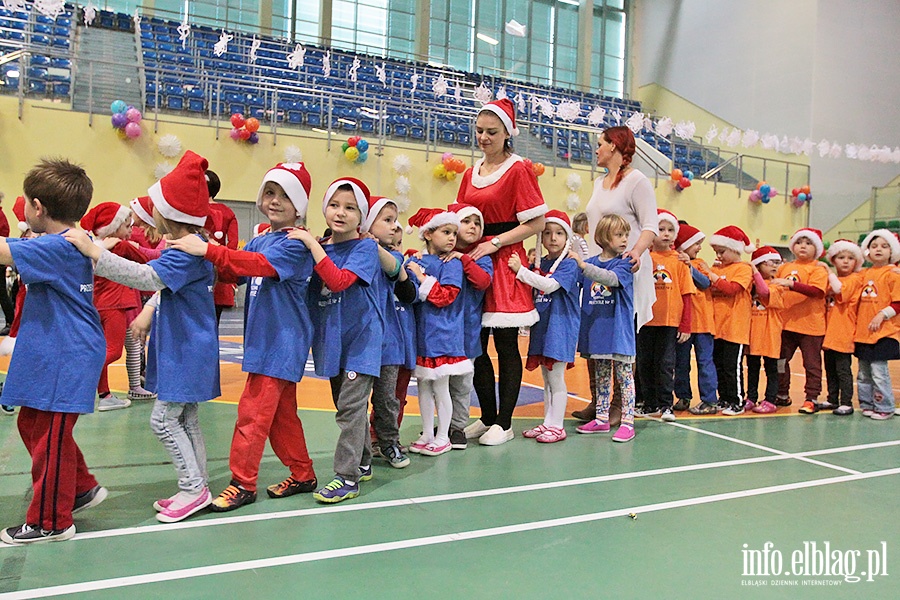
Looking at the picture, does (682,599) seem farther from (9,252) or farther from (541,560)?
(9,252)

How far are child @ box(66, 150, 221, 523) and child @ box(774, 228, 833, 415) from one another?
448cm

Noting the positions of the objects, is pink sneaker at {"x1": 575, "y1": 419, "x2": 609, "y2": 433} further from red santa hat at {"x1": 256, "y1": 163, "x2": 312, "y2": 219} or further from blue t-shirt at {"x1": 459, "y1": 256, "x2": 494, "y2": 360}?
red santa hat at {"x1": 256, "y1": 163, "x2": 312, "y2": 219}

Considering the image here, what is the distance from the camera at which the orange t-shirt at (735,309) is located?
5.47m

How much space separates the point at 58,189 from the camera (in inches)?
101

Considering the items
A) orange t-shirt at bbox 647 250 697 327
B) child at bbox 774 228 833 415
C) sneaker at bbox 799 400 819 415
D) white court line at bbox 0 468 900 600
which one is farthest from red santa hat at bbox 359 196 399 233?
sneaker at bbox 799 400 819 415

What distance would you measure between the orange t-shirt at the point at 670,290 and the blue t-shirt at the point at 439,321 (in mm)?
1781

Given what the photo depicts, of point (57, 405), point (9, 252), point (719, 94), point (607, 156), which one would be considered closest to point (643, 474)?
point (607, 156)

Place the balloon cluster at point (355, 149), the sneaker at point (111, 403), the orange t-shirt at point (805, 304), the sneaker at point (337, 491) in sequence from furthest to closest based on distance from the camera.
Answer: the balloon cluster at point (355, 149), the orange t-shirt at point (805, 304), the sneaker at point (111, 403), the sneaker at point (337, 491)

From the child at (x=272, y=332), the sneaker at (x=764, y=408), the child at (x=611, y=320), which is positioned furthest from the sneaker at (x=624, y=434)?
the child at (x=272, y=332)

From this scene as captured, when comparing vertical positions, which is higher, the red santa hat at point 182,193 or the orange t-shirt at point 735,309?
the red santa hat at point 182,193

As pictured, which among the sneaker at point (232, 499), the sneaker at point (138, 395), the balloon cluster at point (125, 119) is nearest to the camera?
the sneaker at point (232, 499)

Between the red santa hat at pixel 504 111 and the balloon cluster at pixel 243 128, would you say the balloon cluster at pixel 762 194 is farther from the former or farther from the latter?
the red santa hat at pixel 504 111

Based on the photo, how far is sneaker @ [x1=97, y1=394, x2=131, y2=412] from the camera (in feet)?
15.7

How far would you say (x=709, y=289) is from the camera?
17.9ft
